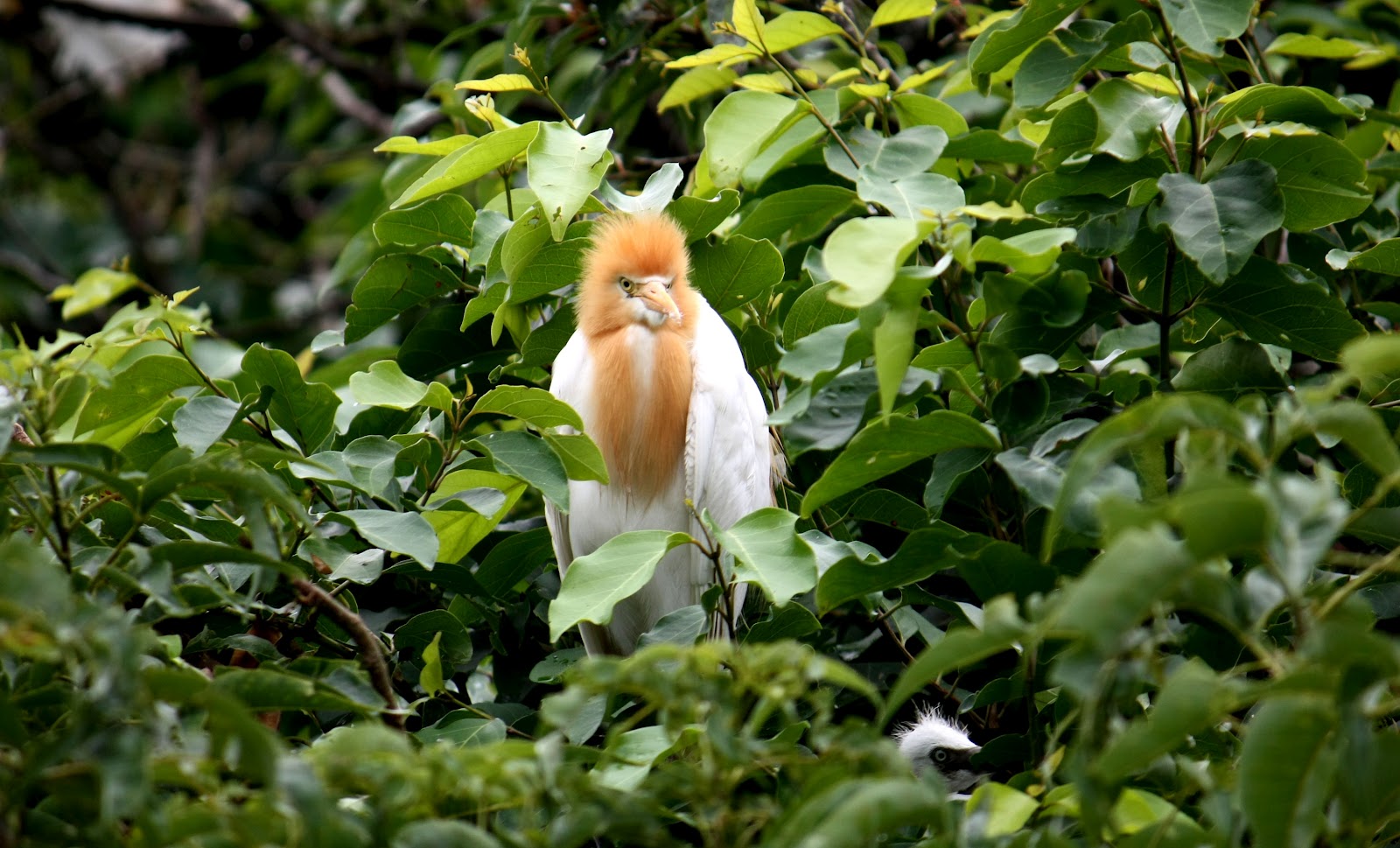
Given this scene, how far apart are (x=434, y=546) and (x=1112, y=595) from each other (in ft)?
3.72

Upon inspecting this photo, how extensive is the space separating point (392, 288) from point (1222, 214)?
5.19 ft

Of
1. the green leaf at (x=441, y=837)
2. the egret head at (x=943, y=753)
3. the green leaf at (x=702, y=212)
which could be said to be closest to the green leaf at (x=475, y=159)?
the green leaf at (x=702, y=212)

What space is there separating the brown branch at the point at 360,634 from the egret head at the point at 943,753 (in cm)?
125

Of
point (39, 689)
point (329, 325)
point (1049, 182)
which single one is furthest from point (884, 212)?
point (329, 325)

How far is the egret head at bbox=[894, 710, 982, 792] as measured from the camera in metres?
2.58

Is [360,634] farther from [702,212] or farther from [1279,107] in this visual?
[1279,107]

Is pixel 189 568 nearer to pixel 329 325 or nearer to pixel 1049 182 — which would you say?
pixel 1049 182

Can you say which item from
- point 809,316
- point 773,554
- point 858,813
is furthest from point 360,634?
point 809,316

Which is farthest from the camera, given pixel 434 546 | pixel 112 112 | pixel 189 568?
pixel 112 112

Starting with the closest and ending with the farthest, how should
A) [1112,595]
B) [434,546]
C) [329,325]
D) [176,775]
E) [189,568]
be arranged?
[1112,595] < [176,775] < [189,568] < [434,546] < [329,325]

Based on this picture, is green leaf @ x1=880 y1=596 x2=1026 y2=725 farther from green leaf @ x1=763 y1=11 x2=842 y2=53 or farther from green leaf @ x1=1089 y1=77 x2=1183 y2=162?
green leaf @ x1=763 y1=11 x2=842 y2=53

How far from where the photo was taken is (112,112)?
26.2ft

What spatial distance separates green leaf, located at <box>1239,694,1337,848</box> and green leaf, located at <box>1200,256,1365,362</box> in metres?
1.07

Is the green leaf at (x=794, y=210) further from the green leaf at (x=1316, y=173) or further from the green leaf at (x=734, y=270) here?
the green leaf at (x=1316, y=173)
